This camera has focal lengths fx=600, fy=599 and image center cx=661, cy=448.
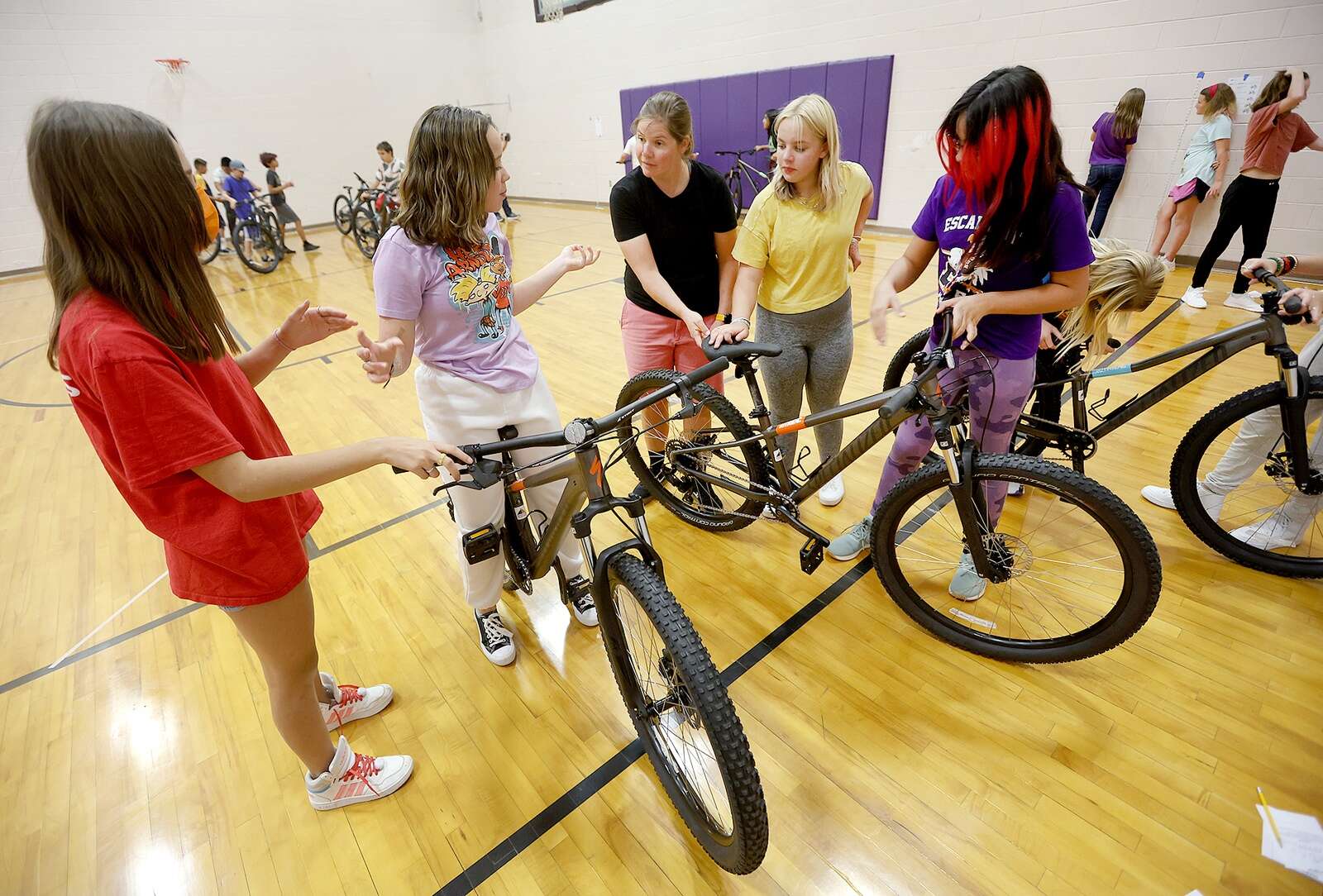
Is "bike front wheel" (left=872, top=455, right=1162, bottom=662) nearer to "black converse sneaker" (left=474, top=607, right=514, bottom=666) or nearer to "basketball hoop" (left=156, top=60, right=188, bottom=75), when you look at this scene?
"black converse sneaker" (left=474, top=607, right=514, bottom=666)

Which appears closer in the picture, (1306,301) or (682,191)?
(1306,301)

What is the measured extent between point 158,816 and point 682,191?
7.90ft

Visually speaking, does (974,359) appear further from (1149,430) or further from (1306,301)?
(1149,430)

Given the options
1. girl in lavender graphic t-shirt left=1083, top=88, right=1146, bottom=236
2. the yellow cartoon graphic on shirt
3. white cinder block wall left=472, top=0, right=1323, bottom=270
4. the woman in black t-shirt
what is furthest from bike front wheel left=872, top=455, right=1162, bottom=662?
white cinder block wall left=472, top=0, right=1323, bottom=270

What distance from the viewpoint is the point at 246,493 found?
102 cm

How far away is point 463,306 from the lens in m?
1.55

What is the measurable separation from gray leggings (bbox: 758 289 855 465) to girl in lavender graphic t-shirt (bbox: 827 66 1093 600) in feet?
1.15

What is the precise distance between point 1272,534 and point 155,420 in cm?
317

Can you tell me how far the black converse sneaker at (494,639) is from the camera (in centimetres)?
200

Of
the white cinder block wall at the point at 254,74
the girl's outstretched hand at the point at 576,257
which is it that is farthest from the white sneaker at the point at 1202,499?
the white cinder block wall at the point at 254,74

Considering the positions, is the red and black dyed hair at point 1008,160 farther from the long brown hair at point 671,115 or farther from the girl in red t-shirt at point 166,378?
the girl in red t-shirt at point 166,378

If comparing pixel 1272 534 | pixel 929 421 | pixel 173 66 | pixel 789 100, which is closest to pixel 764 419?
pixel 929 421

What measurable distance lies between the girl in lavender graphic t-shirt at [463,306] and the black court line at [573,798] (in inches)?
20.1

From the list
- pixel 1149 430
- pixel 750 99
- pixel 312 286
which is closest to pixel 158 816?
pixel 1149 430
